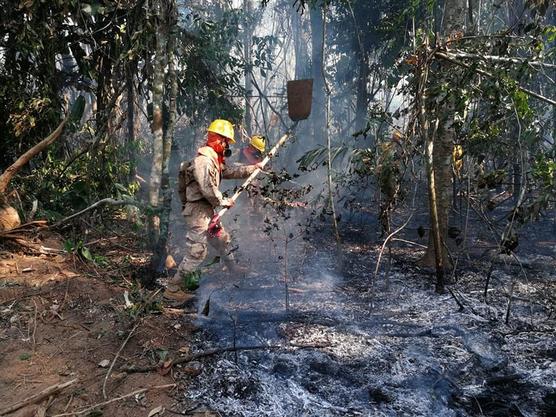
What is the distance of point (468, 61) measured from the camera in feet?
15.3

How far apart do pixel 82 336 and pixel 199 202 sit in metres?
2.00

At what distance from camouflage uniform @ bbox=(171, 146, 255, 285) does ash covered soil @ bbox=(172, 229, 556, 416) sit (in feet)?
1.33

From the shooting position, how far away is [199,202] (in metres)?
5.09

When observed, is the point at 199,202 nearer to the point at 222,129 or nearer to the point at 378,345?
the point at 222,129

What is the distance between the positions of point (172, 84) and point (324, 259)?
324 centimetres

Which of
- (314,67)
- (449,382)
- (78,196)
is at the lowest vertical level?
(449,382)

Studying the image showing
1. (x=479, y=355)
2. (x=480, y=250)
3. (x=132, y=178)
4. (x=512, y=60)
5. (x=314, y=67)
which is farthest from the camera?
(x=314, y=67)

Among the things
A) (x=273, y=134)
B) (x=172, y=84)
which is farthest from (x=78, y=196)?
(x=273, y=134)

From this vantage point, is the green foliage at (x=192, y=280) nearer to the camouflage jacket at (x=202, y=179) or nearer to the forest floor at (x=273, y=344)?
the forest floor at (x=273, y=344)

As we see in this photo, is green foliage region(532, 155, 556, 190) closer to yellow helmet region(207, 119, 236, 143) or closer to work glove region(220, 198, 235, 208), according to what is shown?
work glove region(220, 198, 235, 208)

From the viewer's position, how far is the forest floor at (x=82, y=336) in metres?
2.94

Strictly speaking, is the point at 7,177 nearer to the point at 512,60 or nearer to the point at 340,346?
the point at 340,346

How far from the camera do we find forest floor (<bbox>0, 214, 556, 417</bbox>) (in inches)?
119

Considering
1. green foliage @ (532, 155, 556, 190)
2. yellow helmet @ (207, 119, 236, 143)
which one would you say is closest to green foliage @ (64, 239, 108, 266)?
yellow helmet @ (207, 119, 236, 143)
